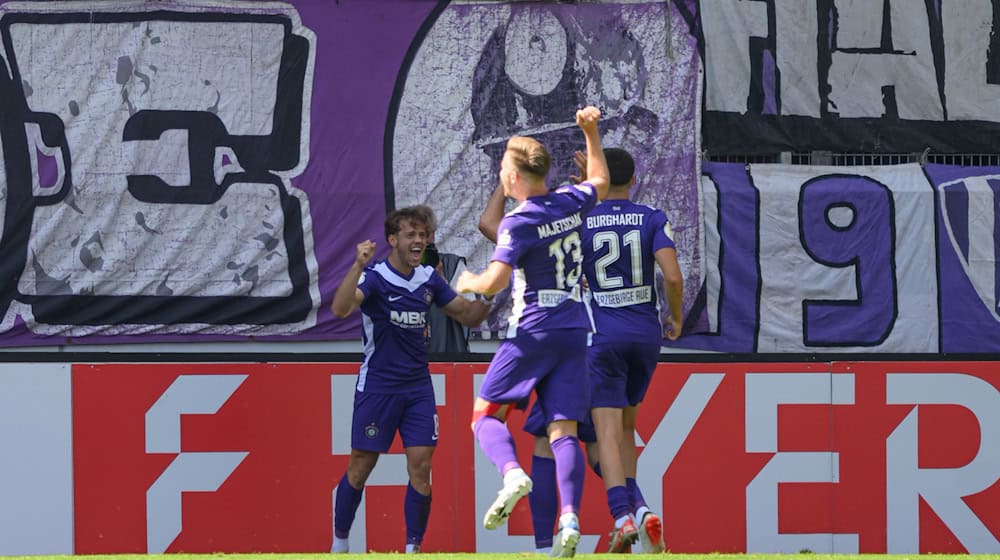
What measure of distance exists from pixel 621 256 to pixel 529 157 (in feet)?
4.13

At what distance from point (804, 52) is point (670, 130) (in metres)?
1.32

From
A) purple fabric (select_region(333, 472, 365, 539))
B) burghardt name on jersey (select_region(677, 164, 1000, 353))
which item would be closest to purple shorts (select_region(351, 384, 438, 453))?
purple fabric (select_region(333, 472, 365, 539))

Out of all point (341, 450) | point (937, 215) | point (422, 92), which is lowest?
point (341, 450)

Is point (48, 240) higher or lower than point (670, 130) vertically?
lower

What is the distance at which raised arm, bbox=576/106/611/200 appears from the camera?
5.74m

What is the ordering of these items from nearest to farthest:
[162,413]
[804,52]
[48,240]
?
[162,413]
[48,240]
[804,52]

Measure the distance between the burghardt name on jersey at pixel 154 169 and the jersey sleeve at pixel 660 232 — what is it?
14.7ft

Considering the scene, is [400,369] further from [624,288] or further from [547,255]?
[547,255]

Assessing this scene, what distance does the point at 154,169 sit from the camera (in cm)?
1069

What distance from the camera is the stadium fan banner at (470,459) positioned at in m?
8.02

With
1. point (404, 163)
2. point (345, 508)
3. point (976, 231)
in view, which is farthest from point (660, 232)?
point (976, 231)

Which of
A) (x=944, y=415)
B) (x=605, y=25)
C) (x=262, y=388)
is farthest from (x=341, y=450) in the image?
(x=605, y=25)

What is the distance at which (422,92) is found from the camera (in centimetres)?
1083

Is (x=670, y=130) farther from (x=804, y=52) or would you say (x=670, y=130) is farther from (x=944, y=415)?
(x=944, y=415)
